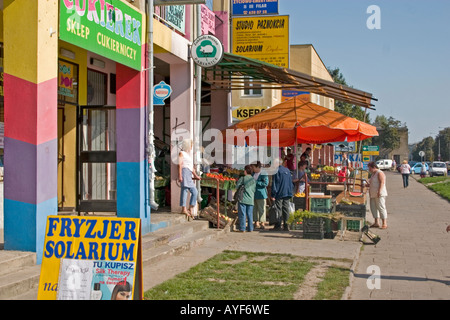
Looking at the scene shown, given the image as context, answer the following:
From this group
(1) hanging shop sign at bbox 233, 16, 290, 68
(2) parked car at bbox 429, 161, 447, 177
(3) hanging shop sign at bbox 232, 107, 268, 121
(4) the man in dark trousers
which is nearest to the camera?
(4) the man in dark trousers

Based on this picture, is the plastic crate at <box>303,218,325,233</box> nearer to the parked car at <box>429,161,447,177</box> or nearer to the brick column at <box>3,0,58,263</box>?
the brick column at <box>3,0,58,263</box>

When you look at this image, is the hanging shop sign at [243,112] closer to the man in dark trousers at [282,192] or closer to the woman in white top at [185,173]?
the man in dark trousers at [282,192]

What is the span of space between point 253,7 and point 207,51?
778 centimetres

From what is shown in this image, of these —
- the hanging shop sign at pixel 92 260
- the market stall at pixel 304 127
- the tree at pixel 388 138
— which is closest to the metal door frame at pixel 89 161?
the market stall at pixel 304 127

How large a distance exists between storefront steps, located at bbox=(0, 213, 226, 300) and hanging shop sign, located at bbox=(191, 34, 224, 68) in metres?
3.57

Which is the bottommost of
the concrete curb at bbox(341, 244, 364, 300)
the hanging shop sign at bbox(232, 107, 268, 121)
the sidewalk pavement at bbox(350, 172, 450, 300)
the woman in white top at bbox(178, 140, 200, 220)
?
the sidewalk pavement at bbox(350, 172, 450, 300)

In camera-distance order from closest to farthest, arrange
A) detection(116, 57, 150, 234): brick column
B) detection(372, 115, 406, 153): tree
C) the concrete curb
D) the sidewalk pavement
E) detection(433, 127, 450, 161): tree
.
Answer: the concrete curb
the sidewalk pavement
detection(116, 57, 150, 234): brick column
detection(372, 115, 406, 153): tree
detection(433, 127, 450, 161): tree

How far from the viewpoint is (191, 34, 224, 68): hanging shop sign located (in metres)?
13.0

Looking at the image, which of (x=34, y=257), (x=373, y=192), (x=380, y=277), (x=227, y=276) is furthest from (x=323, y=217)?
(x=34, y=257)

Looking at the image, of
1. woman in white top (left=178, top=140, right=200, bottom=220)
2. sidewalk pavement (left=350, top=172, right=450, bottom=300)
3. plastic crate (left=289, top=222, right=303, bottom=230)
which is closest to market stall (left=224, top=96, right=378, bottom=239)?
plastic crate (left=289, top=222, right=303, bottom=230)

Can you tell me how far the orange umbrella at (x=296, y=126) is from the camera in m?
13.8

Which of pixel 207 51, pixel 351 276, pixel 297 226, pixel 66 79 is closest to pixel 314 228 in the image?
pixel 297 226

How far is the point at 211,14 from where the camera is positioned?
17.1 meters
